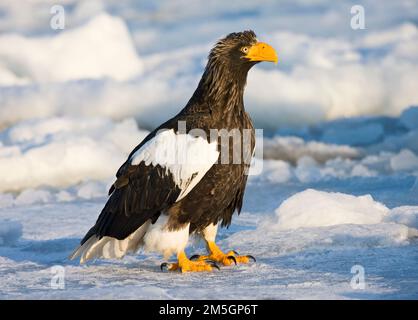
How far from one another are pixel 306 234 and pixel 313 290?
2081 mm

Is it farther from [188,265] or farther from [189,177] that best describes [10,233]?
[189,177]

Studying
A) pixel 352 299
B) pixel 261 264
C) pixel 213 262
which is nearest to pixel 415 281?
pixel 352 299

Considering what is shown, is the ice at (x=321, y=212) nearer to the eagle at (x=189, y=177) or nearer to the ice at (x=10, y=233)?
the eagle at (x=189, y=177)

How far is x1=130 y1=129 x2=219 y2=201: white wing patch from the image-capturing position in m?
7.30

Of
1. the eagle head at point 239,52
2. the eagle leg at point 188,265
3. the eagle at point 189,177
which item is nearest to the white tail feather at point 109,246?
the eagle at point 189,177

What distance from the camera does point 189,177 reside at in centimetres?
732

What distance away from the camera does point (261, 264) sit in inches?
301

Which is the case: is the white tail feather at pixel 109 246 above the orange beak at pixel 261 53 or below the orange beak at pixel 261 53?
below

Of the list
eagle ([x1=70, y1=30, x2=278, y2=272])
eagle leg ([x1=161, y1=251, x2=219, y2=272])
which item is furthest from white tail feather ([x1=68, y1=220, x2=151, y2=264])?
eagle leg ([x1=161, y1=251, x2=219, y2=272])

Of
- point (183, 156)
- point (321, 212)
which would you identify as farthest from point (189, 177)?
point (321, 212)

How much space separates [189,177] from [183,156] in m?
0.19

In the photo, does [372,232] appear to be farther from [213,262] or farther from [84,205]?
[84,205]

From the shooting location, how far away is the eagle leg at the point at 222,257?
7.88 m

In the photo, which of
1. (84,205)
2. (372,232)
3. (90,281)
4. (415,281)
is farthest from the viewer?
(84,205)
